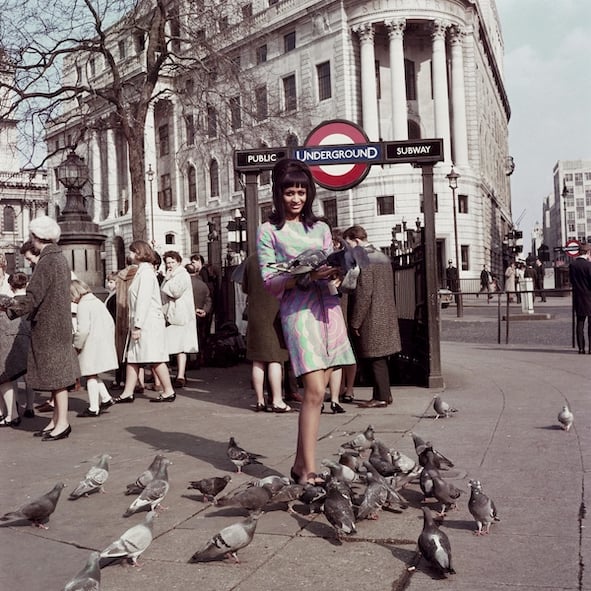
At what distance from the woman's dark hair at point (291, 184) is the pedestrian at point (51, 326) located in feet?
9.52

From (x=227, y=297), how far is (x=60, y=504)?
8373mm

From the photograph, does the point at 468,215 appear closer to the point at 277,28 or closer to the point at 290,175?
the point at 277,28

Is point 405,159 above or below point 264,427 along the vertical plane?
above

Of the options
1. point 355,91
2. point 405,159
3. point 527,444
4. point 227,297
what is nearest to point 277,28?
point 355,91

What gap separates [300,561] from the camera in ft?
11.1

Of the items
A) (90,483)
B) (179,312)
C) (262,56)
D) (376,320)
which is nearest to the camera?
(90,483)

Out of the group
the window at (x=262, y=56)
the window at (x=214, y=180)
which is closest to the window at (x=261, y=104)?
the window at (x=262, y=56)

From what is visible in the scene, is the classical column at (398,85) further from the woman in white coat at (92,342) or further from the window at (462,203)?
the woman in white coat at (92,342)

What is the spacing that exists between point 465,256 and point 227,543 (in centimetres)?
4561

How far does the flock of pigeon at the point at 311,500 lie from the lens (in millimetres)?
3274

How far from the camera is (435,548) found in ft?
10.3

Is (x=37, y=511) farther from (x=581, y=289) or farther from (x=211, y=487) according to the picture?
(x=581, y=289)

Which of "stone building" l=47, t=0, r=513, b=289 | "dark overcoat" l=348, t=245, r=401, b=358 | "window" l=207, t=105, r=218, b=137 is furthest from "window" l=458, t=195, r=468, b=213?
"dark overcoat" l=348, t=245, r=401, b=358

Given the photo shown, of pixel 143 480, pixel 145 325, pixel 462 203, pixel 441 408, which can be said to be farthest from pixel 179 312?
pixel 462 203
